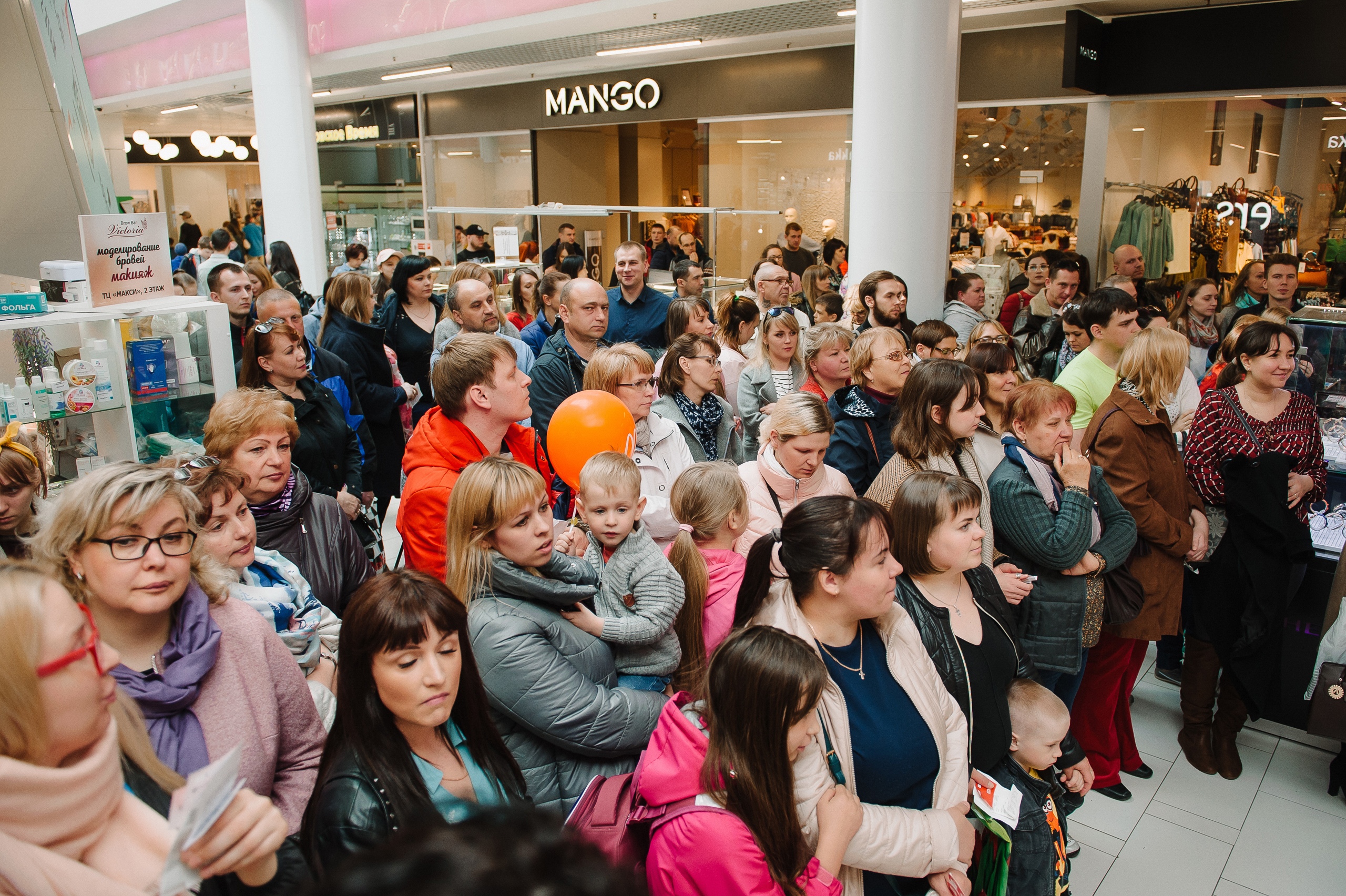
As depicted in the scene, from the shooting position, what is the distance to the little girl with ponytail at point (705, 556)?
2680 millimetres

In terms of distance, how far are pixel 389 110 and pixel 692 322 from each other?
44.9ft

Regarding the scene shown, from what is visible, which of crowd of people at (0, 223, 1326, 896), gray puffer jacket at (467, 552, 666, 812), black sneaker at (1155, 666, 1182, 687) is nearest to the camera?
crowd of people at (0, 223, 1326, 896)

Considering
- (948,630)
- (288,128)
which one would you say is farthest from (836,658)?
(288,128)

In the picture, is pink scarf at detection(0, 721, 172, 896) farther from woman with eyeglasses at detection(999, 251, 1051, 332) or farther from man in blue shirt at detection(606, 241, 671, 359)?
woman with eyeglasses at detection(999, 251, 1051, 332)

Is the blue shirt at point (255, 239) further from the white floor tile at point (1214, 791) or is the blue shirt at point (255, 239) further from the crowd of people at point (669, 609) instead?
the white floor tile at point (1214, 791)

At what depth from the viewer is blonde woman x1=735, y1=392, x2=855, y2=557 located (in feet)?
10.5

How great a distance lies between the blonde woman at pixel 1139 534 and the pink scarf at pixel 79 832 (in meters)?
3.49

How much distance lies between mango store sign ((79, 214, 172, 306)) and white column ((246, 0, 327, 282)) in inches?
268

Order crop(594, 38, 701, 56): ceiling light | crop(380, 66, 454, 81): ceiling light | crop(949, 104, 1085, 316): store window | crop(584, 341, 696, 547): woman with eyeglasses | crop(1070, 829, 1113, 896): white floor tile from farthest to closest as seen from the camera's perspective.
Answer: crop(380, 66, 454, 81): ceiling light < crop(594, 38, 701, 56): ceiling light < crop(949, 104, 1085, 316): store window < crop(584, 341, 696, 547): woman with eyeglasses < crop(1070, 829, 1113, 896): white floor tile

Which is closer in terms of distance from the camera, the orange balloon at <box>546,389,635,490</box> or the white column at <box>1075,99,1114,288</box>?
the orange balloon at <box>546,389,635,490</box>

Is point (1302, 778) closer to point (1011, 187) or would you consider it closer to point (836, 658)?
point (836, 658)

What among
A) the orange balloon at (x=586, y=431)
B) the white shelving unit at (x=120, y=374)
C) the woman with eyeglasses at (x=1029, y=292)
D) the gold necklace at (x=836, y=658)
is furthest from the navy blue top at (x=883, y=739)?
the woman with eyeglasses at (x=1029, y=292)

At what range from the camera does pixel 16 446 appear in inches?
107

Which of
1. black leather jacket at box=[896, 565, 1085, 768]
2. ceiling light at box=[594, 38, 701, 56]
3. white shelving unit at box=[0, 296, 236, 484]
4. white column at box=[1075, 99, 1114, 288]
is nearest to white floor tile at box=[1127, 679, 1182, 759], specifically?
black leather jacket at box=[896, 565, 1085, 768]
